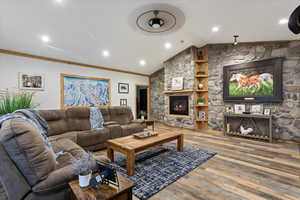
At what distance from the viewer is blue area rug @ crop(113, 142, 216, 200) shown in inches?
73.8

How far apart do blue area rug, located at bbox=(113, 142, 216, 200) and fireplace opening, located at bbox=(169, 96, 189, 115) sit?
7.39ft

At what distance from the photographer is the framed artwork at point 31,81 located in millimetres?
3842

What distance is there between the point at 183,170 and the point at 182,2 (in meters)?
3.12

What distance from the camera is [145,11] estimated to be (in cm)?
281

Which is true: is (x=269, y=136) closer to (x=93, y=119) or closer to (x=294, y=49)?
(x=294, y=49)

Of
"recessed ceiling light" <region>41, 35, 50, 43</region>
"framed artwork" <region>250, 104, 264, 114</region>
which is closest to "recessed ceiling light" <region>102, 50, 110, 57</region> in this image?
"recessed ceiling light" <region>41, 35, 50, 43</region>

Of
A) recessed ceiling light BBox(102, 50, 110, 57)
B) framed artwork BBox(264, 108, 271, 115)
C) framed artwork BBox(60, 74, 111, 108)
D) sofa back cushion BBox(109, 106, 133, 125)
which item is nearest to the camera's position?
framed artwork BBox(264, 108, 271, 115)

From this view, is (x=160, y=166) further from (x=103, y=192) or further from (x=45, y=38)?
(x=45, y=38)

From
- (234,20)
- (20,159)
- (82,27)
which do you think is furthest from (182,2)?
(20,159)

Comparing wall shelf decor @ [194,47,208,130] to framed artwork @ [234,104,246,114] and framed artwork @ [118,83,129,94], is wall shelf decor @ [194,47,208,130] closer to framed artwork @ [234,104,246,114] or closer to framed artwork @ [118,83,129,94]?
framed artwork @ [234,104,246,114]

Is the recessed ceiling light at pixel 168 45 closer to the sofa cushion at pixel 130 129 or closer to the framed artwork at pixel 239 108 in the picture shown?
the sofa cushion at pixel 130 129

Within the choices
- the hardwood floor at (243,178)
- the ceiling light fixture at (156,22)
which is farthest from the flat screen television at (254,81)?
the ceiling light fixture at (156,22)

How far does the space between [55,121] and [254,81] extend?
5.49m

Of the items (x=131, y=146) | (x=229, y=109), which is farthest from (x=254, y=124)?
(x=131, y=146)
